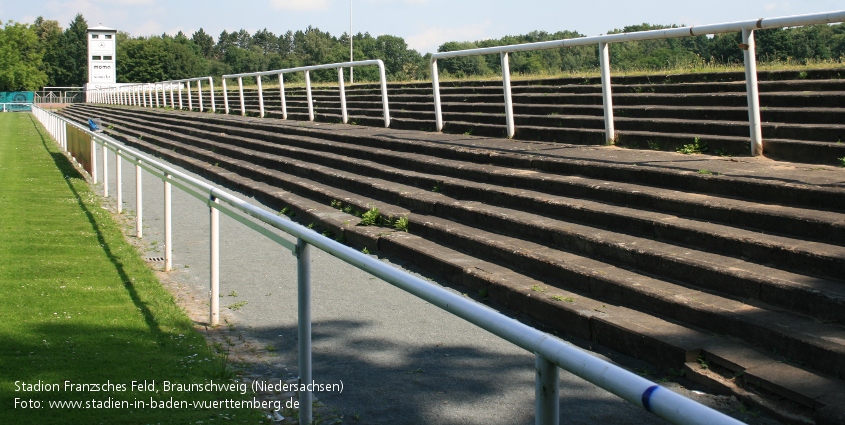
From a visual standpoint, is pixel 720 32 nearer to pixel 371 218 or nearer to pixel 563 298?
pixel 563 298

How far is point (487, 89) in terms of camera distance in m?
14.3

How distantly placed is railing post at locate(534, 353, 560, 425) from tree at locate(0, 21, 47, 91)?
95.6 metres

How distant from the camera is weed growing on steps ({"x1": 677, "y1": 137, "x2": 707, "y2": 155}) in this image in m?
7.45

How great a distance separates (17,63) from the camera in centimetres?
8844

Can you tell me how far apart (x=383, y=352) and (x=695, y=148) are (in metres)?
4.21

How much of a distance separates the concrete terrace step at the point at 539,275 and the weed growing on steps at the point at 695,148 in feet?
4.57

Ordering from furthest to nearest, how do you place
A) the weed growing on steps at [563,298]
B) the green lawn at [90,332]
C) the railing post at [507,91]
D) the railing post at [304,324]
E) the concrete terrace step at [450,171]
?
the railing post at [507,91]
the weed growing on steps at [563,298]
the concrete terrace step at [450,171]
the green lawn at [90,332]
the railing post at [304,324]

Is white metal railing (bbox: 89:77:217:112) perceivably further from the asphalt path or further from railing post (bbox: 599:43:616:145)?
the asphalt path

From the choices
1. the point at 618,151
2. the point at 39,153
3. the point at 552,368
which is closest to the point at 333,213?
the point at 618,151

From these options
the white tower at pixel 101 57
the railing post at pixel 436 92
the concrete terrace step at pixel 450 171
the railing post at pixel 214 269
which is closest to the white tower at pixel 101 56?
the white tower at pixel 101 57

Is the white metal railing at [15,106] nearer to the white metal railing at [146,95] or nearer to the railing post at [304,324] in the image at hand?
the white metal railing at [146,95]

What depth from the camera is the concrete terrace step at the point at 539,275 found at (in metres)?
4.14

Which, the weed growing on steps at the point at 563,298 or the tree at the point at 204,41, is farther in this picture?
the tree at the point at 204,41

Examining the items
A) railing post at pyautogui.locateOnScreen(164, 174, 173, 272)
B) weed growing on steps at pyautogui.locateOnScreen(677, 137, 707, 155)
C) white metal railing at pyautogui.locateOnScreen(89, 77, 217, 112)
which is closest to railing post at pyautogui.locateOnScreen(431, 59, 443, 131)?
weed growing on steps at pyautogui.locateOnScreen(677, 137, 707, 155)
